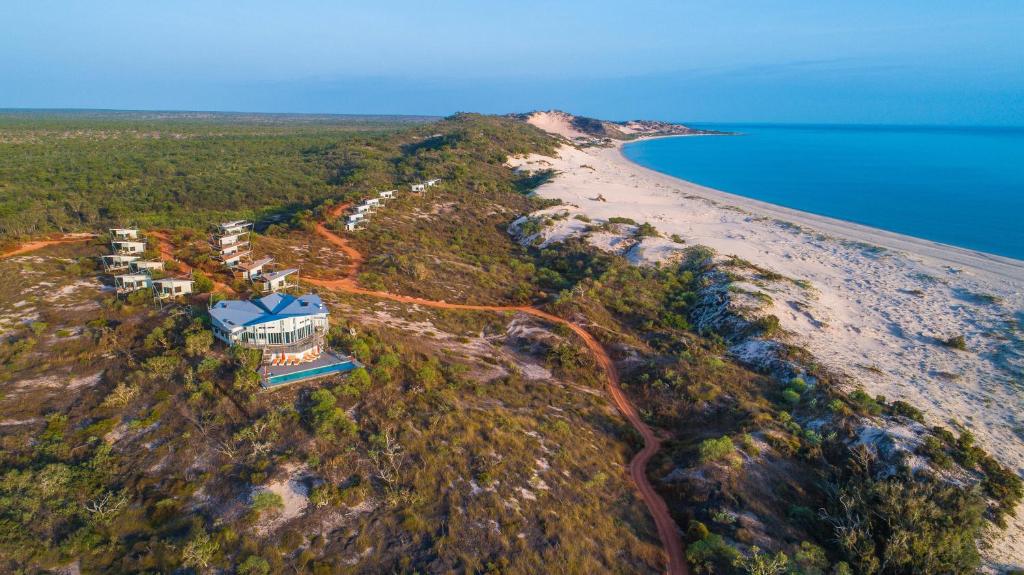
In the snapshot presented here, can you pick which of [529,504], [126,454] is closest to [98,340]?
[126,454]

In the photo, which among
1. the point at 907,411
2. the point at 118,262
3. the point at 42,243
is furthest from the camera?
the point at 42,243

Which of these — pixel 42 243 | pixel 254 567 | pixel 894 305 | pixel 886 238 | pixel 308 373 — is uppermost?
pixel 42 243

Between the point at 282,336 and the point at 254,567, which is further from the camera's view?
the point at 282,336

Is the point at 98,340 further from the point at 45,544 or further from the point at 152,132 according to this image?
the point at 152,132

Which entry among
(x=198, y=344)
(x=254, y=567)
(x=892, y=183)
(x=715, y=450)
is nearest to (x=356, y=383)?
(x=198, y=344)

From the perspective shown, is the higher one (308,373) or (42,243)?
(42,243)

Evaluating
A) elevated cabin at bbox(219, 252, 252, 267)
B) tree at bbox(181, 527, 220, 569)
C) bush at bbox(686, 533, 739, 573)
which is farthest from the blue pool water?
elevated cabin at bbox(219, 252, 252, 267)

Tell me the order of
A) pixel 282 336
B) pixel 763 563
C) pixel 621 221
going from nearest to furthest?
pixel 763 563
pixel 282 336
pixel 621 221

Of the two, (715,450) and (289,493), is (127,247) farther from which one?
(715,450)
